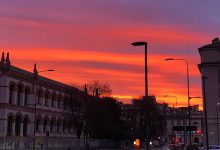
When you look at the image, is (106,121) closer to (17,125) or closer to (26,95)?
(26,95)

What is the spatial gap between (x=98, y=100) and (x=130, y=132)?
100 ft

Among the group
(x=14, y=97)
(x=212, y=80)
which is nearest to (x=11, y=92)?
(x=14, y=97)

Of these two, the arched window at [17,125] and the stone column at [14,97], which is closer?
the stone column at [14,97]

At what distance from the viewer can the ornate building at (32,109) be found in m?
63.3

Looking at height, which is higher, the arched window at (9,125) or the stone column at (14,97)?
the stone column at (14,97)

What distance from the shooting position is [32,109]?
238ft

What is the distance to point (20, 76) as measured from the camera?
68.3 m

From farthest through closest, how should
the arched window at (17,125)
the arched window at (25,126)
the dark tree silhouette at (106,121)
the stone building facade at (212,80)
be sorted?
the stone building facade at (212,80) < the dark tree silhouette at (106,121) < the arched window at (25,126) < the arched window at (17,125)

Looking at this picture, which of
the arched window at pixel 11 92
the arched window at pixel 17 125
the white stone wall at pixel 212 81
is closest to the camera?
the arched window at pixel 11 92

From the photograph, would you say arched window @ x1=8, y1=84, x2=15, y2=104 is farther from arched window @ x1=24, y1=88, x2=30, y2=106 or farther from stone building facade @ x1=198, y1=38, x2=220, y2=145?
stone building facade @ x1=198, y1=38, x2=220, y2=145

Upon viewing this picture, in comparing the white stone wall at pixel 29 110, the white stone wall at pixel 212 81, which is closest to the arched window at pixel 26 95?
the white stone wall at pixel 29 110

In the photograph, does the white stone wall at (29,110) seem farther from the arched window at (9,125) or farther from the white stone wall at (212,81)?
the white stone wall at (212,81)

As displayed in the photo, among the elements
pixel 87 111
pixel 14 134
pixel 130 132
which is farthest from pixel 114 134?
pixel 14 134

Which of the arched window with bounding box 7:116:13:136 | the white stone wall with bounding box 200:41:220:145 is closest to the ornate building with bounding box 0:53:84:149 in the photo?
the arched window with bounding box 7:116:13:136
